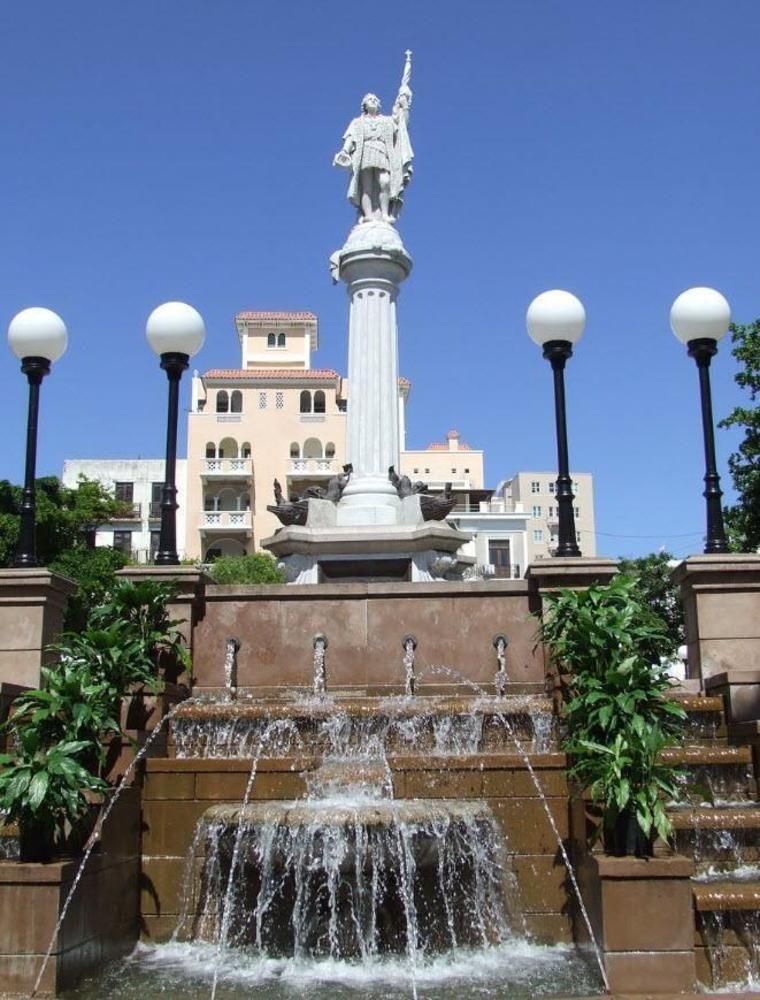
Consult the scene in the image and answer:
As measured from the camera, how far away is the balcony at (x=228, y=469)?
7531cm

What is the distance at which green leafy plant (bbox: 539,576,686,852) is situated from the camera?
873 centimetres

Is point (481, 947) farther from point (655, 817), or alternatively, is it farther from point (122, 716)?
point (122, 716)

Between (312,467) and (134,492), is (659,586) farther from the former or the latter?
(134,492)

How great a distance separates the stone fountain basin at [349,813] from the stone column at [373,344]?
373 inches

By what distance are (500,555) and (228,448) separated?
2065 centimetres

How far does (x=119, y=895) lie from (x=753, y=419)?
21.2 metres

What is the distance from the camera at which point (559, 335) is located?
15.0 m

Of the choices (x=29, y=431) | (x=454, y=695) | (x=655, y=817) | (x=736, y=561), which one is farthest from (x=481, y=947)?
(x=29, y=431)

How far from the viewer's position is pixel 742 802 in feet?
Result: 35.1

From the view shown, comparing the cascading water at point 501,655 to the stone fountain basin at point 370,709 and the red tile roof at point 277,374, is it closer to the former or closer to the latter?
the stone fountain basin at point 370,709

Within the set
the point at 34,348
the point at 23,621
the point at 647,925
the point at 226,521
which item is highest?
the point at 226,521

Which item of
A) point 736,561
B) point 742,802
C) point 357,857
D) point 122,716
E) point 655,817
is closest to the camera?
point 655,817

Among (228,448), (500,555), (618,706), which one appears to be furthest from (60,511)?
(500,555)

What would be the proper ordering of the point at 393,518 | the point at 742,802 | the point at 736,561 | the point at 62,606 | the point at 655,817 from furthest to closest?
1. the point at 393,518
2. the point at 62,606
3. the point at 736,561
4. the point at 742,802
5. the point at 655,817
